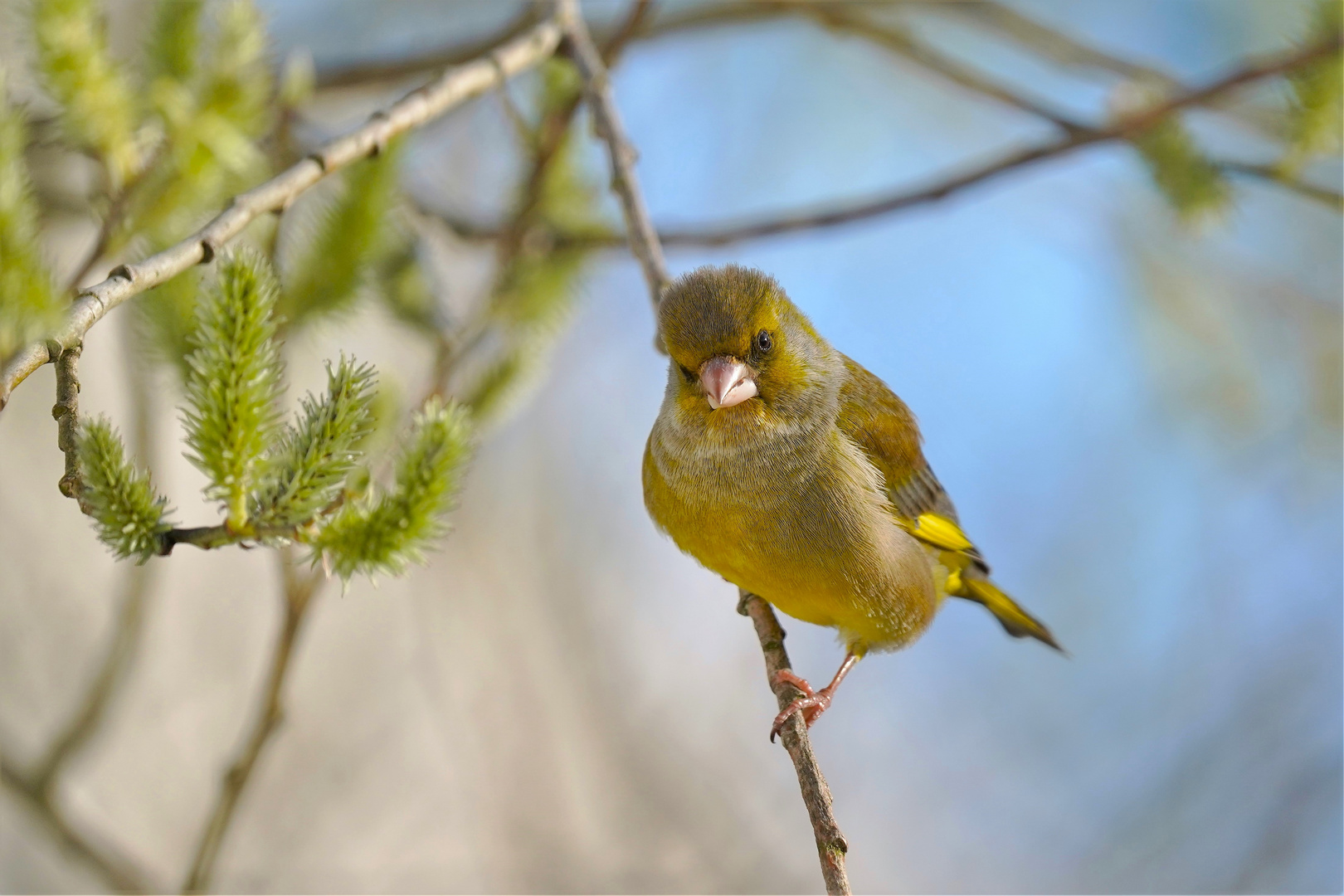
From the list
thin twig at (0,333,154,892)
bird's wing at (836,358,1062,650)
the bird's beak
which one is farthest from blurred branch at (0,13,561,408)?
bird's wing at (836,358,1062,650)

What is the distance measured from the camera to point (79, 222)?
378cm

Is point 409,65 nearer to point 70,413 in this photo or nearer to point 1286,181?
point 70,413

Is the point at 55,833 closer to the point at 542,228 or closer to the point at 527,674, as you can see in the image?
the point at 542,228

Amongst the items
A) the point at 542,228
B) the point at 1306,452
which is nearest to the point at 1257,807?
the point at 1306,452

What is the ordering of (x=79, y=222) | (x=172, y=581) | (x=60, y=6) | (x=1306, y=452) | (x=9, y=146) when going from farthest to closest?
(x=1306, y=452) < (x=172, y=581) < (x=79, y=222) < (x=60, y=6) < (x=9, y=146)

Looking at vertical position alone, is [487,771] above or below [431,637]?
below

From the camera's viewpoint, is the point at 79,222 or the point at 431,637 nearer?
the point at 79,222

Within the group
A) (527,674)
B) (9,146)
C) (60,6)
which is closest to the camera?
(9,146)

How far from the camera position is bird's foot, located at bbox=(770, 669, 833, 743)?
2.28 meters

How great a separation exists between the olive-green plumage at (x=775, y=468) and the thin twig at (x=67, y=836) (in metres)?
1.80

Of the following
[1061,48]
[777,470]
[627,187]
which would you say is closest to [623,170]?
[627,187]

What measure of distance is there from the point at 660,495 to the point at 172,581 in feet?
9.19

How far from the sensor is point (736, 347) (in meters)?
2.77

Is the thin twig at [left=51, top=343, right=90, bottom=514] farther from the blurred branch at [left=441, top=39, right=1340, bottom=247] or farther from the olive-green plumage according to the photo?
the blurred branch at [left=441, top=39, right=1340, bottom=247]
